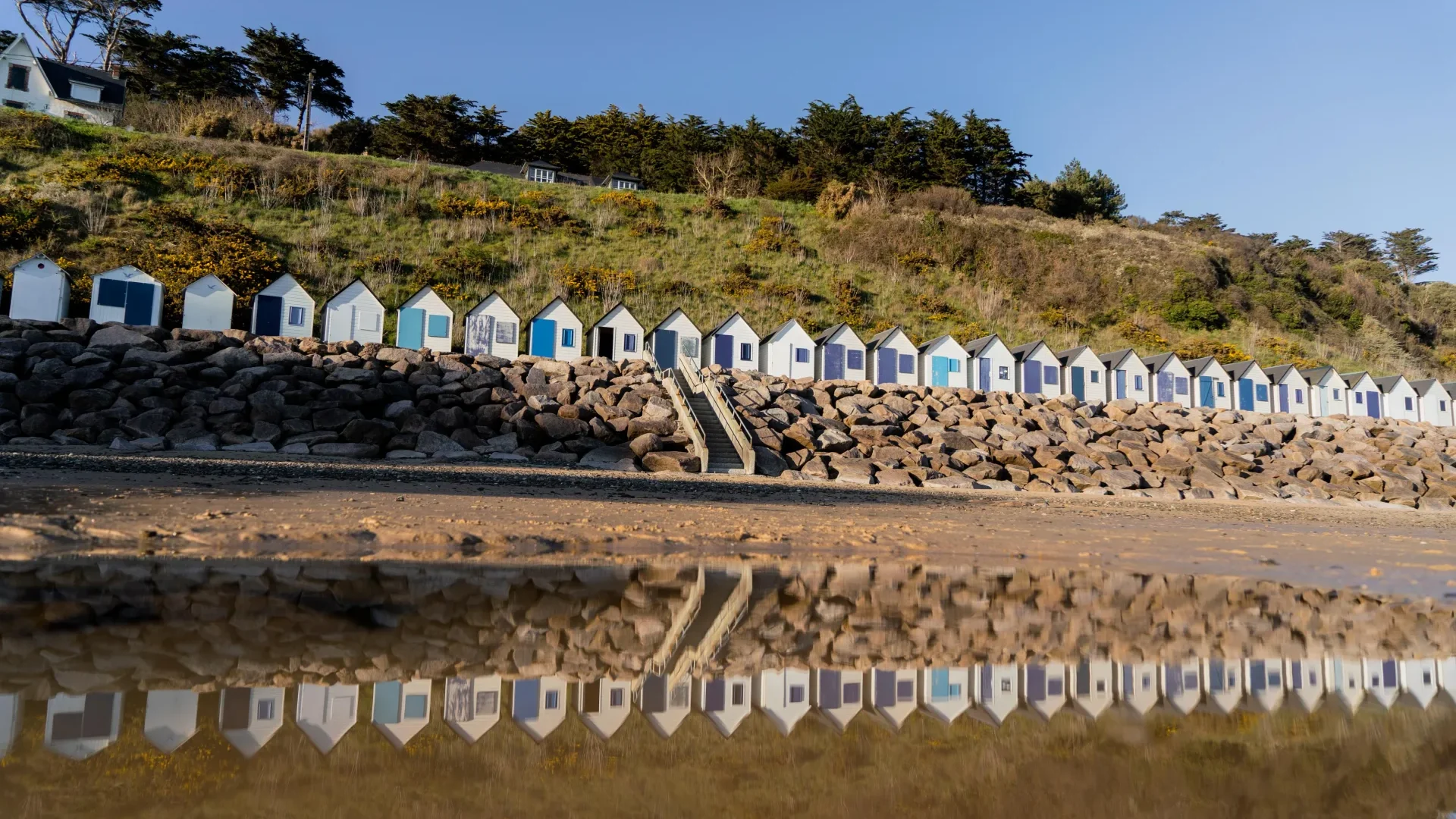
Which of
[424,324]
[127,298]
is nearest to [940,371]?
[424,324]

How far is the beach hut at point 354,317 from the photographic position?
2964cm

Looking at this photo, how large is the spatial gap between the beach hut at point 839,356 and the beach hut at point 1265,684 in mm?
29165

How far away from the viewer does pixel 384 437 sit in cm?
2177

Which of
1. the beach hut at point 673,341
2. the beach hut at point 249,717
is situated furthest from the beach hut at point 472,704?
the beach hut at point 673,341

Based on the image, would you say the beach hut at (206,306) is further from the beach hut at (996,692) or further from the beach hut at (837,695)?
the beach hut at (996,692)

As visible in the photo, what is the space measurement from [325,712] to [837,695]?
2799mm

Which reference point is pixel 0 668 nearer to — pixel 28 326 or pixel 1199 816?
pixel 1199 816

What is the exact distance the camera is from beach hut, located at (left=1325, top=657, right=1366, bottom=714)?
5.06m

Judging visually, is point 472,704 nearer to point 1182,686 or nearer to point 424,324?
point 1182,686

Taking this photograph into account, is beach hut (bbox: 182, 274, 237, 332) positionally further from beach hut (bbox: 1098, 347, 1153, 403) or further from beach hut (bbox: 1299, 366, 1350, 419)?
beach hut (bbox: 1299, 366, 1350, 419)

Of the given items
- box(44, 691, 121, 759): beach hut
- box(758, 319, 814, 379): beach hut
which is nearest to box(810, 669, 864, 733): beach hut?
box(44, 691, 121, 759): beach hut

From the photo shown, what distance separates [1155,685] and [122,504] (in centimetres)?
1203

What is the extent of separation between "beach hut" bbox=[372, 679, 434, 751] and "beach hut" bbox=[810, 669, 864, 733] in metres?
2.12

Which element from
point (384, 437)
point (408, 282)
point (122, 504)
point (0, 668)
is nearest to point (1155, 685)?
point (0, 668)
